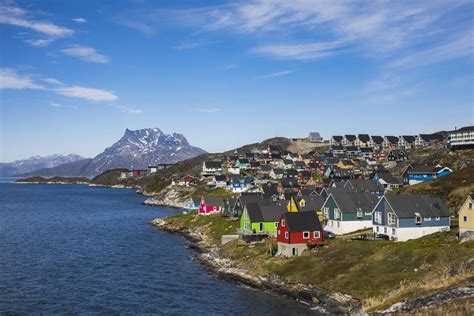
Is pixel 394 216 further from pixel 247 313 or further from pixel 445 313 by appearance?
pixel 445 313

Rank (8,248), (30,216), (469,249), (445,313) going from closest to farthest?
(445,313)
(469,249)
(8,248)
(30,216)

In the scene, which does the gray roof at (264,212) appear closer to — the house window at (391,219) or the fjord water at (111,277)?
the fjord water at (111,277)

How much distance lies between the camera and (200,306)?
183 ft

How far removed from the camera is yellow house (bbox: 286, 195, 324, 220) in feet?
314

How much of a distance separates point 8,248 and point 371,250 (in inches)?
2676

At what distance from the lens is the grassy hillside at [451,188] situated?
98100mm

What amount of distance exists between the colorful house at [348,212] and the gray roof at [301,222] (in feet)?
34.8

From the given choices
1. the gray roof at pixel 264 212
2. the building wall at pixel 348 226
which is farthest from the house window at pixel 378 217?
the gray roof at pixel 264 212

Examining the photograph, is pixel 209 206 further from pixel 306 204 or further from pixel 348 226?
pixel 348 226

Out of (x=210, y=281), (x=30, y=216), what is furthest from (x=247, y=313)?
(x=30, y=216)

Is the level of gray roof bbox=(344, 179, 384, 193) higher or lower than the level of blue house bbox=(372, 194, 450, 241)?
higher

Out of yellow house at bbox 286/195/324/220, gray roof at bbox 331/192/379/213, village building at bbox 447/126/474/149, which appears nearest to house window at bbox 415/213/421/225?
gray roof at bbox 331/192/379/213

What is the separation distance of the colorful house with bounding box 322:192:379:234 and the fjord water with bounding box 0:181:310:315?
26017 millimetres

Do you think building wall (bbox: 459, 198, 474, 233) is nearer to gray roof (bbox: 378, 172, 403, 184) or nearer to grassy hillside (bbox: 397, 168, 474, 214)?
grassy hillside (bbox: 397, 168, 474, 214)
